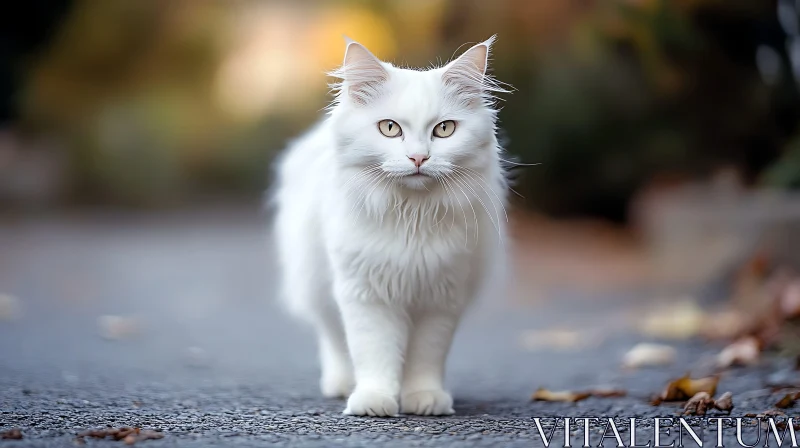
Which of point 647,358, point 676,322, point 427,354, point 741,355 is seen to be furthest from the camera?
point 676,322

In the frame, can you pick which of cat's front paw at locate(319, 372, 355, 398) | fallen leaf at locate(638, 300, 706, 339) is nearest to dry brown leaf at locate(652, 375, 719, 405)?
cat's front paw at locate(319, 372, 355, 398)

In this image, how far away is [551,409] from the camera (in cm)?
257

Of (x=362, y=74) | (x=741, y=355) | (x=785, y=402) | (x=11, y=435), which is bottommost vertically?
(x=11, y=435)

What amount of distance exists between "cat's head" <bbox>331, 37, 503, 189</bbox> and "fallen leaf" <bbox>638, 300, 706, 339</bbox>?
2.31 m

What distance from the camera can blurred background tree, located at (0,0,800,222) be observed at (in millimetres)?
5977

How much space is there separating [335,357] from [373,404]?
559 millimetres

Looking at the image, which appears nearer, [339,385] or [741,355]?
[339,385]

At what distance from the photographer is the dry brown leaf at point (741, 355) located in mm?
3322

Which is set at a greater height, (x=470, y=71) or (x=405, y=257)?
(x=470, y=71)

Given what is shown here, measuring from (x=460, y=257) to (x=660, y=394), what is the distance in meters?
0.89

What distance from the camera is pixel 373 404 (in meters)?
2.37

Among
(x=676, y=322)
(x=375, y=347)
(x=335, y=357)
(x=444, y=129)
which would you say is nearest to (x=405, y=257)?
(x=375, y=347)

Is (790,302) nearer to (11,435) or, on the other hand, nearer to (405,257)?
(405,257)

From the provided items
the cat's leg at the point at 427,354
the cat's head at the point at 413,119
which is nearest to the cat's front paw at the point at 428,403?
the cat's leg at the point at 427,354
